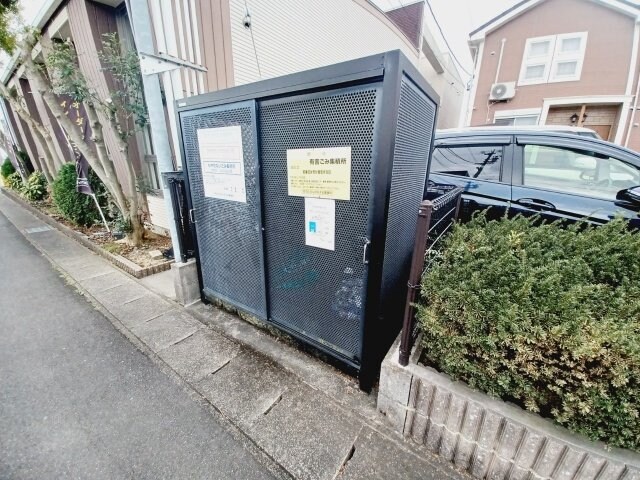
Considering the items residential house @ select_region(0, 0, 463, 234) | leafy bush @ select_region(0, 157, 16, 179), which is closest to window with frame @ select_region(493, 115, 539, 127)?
residential house @ select_region(0, 0, 463, 234)

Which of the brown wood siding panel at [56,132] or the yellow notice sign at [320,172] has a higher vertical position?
the brown wood siding panel at [56,132]

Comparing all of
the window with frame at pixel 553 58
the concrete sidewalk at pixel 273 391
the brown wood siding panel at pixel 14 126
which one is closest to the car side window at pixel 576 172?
the concrete sidewalk at pixel 273 391

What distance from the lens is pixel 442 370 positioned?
63.7 inches

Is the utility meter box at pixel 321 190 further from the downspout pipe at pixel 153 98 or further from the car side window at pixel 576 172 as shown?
the car side window at pixel 576 172

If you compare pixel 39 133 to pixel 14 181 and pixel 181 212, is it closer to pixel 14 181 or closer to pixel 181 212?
pixel 14 181

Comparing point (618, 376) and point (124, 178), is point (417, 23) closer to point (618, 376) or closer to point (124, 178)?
point (124, 178)

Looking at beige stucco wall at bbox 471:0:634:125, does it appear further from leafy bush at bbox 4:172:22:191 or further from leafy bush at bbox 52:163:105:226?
leafy bush at bbox 4:172:22:191

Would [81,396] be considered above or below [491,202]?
below

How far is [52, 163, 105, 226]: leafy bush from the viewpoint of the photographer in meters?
5.75

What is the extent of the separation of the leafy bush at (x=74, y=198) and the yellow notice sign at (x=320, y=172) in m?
5.76

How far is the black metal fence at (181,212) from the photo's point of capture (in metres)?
2.85

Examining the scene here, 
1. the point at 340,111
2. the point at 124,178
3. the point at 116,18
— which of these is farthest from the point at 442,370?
the point at 116,18

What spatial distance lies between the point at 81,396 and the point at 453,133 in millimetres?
4710

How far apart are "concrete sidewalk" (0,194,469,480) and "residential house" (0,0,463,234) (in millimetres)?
1292
